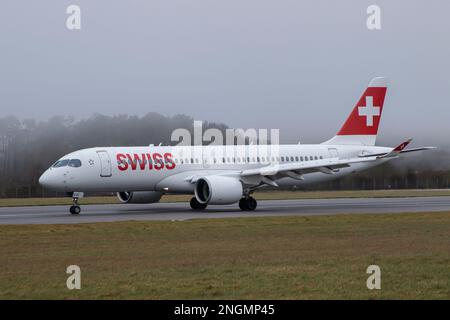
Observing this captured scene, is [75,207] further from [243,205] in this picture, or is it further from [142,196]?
[243,205]

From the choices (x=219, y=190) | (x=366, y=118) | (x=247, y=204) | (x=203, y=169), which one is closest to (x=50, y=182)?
(x=219, y=190)

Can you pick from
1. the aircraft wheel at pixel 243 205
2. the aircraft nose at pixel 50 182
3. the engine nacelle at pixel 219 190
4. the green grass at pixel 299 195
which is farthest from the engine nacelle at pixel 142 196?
the green grass at pixel 299 195

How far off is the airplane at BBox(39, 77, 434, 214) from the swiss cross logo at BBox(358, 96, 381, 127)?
1.80 m

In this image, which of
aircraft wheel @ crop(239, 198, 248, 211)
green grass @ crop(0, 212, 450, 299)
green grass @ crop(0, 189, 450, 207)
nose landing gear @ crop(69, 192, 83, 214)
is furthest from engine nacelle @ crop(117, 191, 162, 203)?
green grass @ crop(0, 212, 450, 299)

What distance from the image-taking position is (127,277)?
15.6m

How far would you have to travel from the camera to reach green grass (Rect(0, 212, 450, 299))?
1408 cm

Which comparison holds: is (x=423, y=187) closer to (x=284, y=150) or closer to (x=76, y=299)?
(x=284, y=150)

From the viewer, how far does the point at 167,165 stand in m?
40.4

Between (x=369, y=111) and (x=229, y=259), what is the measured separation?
103ft

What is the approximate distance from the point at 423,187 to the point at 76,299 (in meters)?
55.6

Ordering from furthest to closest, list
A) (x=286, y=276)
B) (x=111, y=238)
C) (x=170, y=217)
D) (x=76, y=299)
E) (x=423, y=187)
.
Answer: (x=423, y=187) → (x=170, y=217) → (x=111, y=238) → (x=286, y=276) → (x=76, y=299)

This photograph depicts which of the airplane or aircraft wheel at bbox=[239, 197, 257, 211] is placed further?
aircraft wheel at bbox=[239, 197, 257, 211]

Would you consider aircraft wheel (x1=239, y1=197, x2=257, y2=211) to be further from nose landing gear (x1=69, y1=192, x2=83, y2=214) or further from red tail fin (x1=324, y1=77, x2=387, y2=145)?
red tail fin (x1=324, y1=77, x2=387, y2=145)

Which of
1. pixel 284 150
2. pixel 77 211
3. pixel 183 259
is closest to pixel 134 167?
pixel 77 211
